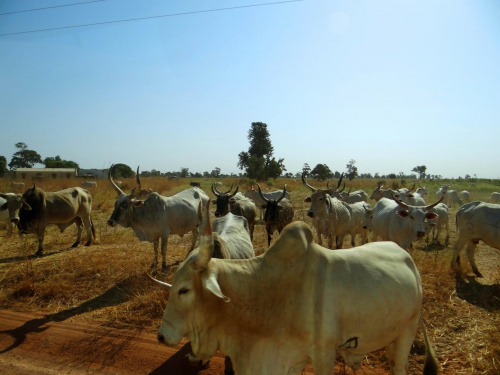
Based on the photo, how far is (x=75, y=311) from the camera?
6.00 metres

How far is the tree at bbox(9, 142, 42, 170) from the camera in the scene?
67375 millimetres

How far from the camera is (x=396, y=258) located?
315 centimetres

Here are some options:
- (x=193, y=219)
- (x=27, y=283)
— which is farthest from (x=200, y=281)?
(x=193, y=219)

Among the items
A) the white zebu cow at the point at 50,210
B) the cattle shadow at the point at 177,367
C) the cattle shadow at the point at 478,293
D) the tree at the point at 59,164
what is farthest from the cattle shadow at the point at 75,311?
the tree at the point at 59,164

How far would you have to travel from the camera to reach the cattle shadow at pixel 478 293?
6.05 meters

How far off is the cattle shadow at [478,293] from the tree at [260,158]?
95.7 ft

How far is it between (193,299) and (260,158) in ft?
116

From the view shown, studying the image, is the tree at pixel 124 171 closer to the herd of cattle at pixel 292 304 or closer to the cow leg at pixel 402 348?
the herd of cattle at pixel 292 304

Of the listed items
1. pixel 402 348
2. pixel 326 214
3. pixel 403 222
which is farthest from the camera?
pixel 326 214

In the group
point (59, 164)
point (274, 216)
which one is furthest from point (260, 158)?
point (59, 164)

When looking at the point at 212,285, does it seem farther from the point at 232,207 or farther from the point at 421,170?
the point at 421,170

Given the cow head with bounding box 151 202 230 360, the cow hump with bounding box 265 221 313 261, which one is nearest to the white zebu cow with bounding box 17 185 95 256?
the cow head with bounding box 151 202 230 360

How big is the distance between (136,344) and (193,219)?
15.1 feet

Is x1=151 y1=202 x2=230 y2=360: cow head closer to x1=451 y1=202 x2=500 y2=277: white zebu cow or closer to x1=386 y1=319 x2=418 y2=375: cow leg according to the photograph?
x1=386 y1=319 x2=418 y2=375: cow leg
